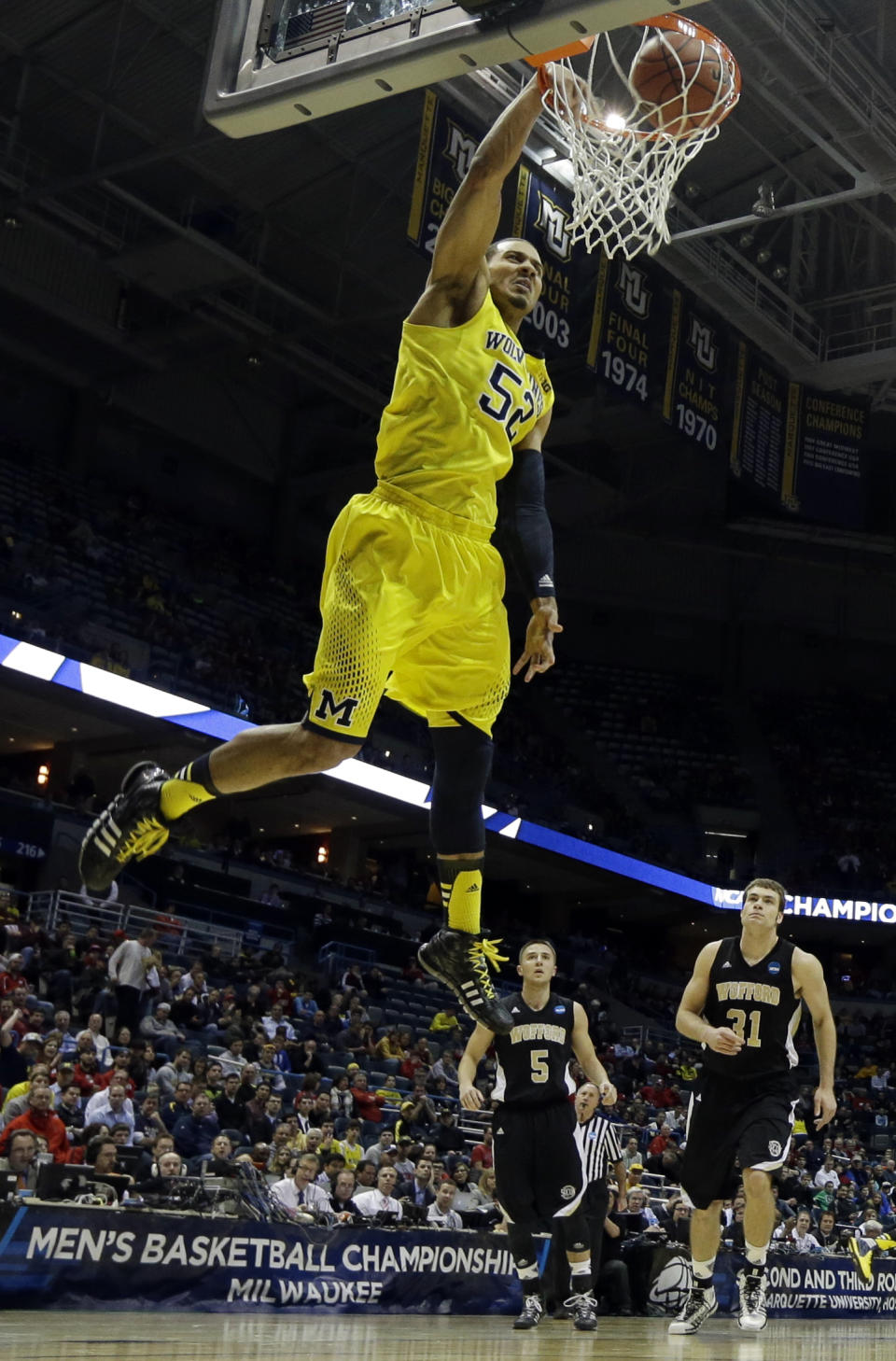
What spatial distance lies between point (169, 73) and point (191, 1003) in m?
13.2

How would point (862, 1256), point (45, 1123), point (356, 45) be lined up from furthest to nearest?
1. point (862, 1256)
2. point (45, 1123)
3. point (356, 45)

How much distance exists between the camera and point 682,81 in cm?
810

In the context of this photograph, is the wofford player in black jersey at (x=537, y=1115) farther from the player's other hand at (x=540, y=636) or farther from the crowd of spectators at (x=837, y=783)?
the crowd of spectators at (x=837, y=783)

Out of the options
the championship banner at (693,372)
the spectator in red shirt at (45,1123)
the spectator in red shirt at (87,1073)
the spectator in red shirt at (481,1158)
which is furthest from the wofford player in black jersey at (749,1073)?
the championship banner at (693,372)

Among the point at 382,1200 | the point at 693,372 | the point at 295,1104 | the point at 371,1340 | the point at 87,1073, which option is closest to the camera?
the point at 371,1340

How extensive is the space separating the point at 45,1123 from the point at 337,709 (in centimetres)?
647

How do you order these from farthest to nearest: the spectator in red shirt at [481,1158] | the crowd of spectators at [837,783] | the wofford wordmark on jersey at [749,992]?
1. the crowd of spectators at [837,783]
2. the spectator in red shirt at [481,1158]
3. the wofford wordmark on jersey at [749,992]

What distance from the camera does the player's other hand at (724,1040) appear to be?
718cm

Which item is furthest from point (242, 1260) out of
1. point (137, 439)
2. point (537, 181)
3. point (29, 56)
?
point (137, 439)

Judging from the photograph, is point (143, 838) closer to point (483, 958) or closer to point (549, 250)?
point (483, 958)

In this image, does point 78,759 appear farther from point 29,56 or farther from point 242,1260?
point 242,1260

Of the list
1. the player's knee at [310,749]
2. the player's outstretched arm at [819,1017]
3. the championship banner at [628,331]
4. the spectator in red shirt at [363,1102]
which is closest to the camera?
the player's knee at [310,749]

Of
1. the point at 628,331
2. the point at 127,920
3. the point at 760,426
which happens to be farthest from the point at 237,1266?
the point at 760,426

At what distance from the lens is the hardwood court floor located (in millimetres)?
4891
